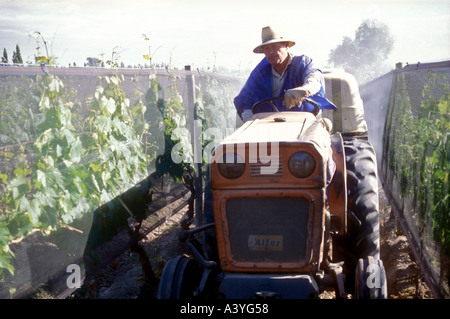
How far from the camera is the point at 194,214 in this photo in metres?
6.44

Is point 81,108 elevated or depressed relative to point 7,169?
elevated

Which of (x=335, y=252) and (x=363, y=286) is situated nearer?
(x=363, y=286)

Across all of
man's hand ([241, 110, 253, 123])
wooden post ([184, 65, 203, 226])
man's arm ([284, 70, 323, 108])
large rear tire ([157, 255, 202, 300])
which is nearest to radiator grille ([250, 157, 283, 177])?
man's arm ([284, 70, 323, 108])

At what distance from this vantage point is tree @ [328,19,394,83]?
126 feet

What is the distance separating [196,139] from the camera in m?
6.22

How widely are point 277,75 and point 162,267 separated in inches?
92.1

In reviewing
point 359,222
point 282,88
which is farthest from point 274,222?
point 282,88

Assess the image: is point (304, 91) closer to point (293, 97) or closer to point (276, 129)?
point (293, 97)

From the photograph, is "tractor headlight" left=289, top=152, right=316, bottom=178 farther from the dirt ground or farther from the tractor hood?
the dirt ground

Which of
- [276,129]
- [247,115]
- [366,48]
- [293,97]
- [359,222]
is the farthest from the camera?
[366,48]
